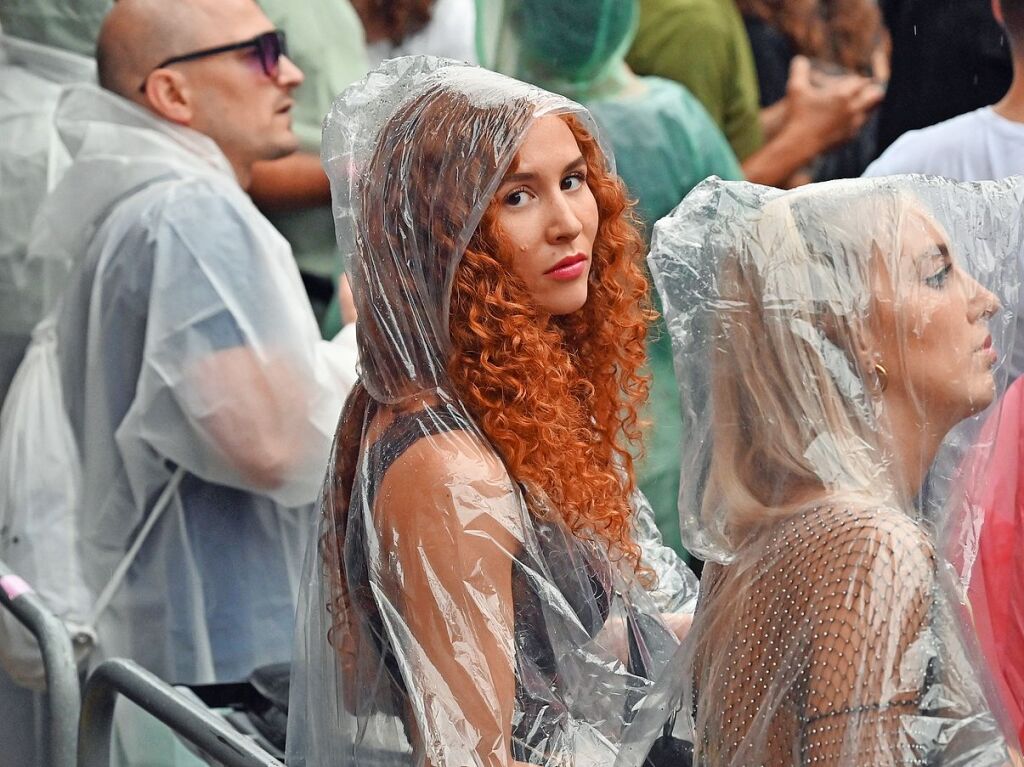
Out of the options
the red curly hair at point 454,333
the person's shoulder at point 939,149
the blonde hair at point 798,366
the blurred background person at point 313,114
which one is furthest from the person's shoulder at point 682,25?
the blonde hair at point 798,366

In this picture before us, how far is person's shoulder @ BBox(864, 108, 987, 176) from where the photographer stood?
3264mm

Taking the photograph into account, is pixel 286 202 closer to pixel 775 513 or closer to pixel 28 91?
pixel 28 91

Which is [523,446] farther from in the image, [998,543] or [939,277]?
[998,543]

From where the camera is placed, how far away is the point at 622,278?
91.7 inches

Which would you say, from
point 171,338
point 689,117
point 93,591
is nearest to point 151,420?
point 171,338

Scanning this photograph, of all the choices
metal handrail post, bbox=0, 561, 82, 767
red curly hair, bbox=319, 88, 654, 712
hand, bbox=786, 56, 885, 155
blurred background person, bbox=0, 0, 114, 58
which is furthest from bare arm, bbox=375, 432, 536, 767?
hand, bbox=786, 56, 885, 155

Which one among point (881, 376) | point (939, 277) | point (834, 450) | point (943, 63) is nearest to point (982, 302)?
point (939, 277)

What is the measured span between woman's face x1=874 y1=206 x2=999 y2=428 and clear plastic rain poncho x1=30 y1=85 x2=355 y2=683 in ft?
4.91

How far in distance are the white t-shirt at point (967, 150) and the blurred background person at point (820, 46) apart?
143 centimetres

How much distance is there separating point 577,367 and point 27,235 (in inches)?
68.2

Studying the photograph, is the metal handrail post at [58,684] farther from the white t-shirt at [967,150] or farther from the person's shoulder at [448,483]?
the white t-shirt at [967,150]

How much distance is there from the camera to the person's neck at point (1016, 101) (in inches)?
128

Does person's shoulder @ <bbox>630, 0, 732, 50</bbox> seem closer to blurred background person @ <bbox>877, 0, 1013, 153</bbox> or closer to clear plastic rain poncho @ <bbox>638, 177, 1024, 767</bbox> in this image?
blurred background person @ <bbox>877, 0, 1013, 153</bbox>

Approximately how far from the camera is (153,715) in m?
2.22
